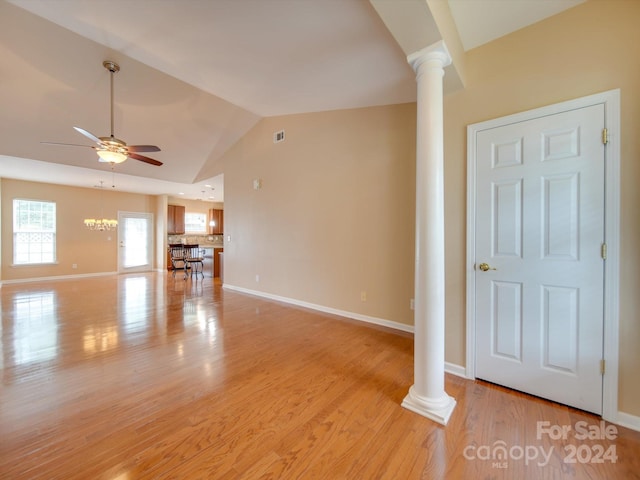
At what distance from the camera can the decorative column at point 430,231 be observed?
1763 mm

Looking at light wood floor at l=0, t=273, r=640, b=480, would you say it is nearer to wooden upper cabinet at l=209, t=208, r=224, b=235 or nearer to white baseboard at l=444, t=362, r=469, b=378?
white baseboard at l=444, t=362, r=469, b=378

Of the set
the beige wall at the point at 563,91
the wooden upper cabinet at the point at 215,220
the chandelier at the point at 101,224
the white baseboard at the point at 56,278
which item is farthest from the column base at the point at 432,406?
the wooden upper cabinet at the point at 215,220

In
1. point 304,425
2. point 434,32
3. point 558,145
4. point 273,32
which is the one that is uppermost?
point 273,32

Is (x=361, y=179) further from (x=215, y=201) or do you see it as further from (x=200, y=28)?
(x=215, y=201)

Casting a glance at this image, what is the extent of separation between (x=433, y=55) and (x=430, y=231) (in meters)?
1.19

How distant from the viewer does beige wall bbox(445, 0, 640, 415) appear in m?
1.59

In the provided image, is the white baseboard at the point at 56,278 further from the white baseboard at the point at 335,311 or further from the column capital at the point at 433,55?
the column capital at the point at 433,55

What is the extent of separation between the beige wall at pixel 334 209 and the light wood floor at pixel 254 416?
79cm

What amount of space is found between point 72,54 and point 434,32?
3.97m

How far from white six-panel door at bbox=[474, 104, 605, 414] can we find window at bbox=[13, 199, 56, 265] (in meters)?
9.87

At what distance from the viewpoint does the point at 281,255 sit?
4.62 metres

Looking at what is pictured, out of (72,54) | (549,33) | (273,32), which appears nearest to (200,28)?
(273,32)

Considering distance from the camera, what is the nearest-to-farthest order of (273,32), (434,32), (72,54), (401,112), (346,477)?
(346,477)
(434,32)
(273,32)
(72,54)
(401,112)

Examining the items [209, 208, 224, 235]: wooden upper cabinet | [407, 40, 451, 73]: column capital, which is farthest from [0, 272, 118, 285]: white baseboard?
[407, 40, 451, 73]: column capital
